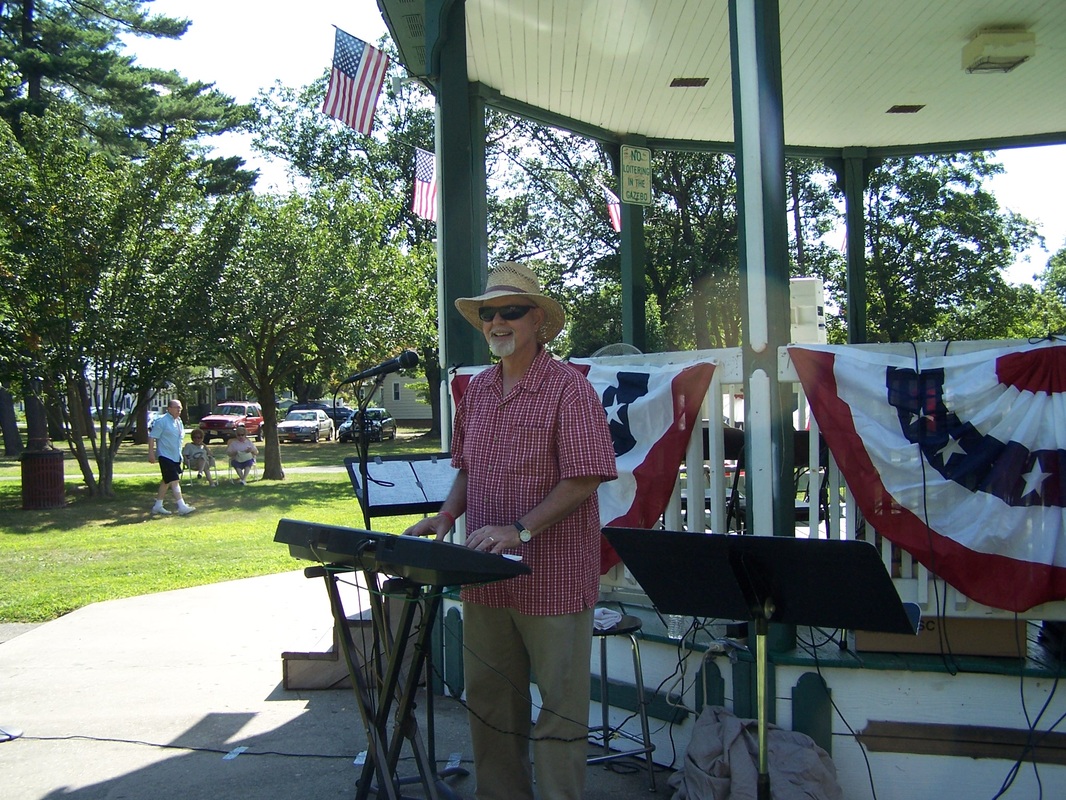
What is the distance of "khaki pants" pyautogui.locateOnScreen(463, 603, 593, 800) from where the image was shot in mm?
2990

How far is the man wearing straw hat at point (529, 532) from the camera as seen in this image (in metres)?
2.98

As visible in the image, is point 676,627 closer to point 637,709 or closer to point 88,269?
point 637,709

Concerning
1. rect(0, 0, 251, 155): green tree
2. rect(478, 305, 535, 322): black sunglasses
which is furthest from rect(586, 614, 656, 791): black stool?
rect(0, 0, 251, 155): green tree

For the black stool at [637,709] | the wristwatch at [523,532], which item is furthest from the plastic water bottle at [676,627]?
the wristwatch at [523,532]

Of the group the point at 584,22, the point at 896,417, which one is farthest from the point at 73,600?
the point at 896,417

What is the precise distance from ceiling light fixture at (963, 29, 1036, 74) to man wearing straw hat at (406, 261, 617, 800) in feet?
14.6

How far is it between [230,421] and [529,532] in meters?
34.6

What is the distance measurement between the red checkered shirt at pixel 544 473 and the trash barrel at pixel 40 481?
14233 mm

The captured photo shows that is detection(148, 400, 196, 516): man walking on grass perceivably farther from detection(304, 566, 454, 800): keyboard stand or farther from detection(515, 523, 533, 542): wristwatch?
detection(515, 523, 533, 542): wristwatch

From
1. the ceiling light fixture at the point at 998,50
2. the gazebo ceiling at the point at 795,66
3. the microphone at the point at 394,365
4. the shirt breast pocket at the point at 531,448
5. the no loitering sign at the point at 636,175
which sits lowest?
the shirt breast pocket at the point at 531,448

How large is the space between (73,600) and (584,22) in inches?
254

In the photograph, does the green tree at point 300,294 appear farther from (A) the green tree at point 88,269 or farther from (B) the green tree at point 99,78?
(B) the green tree at point 99,78

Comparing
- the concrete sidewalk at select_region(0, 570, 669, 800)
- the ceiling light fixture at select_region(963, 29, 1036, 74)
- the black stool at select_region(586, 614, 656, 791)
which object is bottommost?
the concrete sidewalk at select_region(0, 570, 669, 800)

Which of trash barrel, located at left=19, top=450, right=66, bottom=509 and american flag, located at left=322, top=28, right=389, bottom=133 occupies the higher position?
american flag, located at left=322, top=28, right=389, bottom=133
